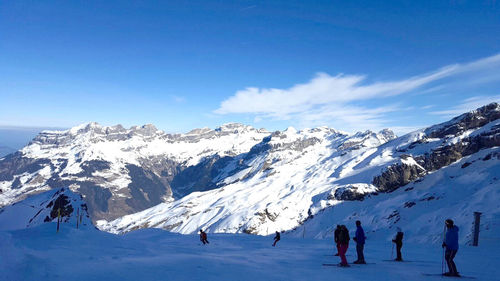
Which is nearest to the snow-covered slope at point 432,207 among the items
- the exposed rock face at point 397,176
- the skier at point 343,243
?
the exposed rock face at point 397,176

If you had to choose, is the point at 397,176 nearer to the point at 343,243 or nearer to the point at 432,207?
the point at 432,207

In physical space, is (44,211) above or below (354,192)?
below

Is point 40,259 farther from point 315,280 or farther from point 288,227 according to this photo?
point 288,227

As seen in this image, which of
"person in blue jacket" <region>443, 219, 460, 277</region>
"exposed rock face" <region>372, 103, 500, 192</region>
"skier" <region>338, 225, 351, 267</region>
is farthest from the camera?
"exposed rock face" <region>372, 103, 500, 192</region>

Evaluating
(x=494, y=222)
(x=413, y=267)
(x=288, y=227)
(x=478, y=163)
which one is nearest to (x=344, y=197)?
(x=288, y=227)

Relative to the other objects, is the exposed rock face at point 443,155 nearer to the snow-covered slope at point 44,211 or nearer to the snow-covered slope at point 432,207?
the snow-covered slope at point 432,207

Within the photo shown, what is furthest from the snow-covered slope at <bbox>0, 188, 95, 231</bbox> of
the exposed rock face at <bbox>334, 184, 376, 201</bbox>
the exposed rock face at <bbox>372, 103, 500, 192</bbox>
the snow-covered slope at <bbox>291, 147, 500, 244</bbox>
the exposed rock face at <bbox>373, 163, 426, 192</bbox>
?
the exposed rock face at <bbox>373, 163, 426, 192</bbox>

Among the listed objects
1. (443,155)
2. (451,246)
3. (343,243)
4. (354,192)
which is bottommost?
(354,192)

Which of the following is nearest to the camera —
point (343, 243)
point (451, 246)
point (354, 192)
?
point (451, 246)

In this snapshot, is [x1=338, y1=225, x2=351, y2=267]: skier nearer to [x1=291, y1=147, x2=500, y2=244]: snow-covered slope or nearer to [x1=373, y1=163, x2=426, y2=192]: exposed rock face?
[x1=291, y1=147, x2=500, y2=244]: snow-covered slope

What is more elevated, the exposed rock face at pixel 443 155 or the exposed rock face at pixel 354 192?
the exposed rock face at pixel 443 155

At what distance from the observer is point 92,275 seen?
1164 centimetres

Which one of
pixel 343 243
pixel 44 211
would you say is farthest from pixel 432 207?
pixel 44 211

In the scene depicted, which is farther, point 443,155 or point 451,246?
point 443,155
